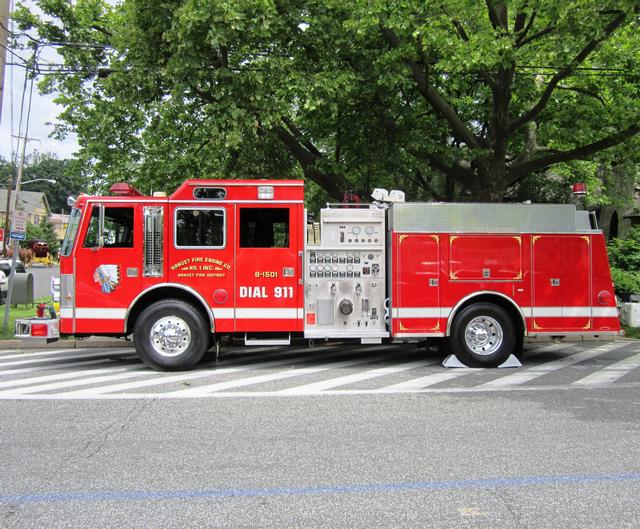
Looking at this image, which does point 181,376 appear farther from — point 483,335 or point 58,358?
point 483,335

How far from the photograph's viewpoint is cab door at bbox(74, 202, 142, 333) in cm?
816

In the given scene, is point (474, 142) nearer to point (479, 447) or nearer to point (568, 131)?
point (568, 131)

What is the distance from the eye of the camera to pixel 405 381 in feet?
25.3

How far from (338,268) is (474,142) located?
6164 mm

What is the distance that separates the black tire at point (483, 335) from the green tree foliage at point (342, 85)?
14.3ft

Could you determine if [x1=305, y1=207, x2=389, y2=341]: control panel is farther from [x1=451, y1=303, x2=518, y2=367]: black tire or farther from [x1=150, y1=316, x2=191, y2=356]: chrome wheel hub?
[x1=150, y1=316, x2=191, y2=356]: chrome wheel hub

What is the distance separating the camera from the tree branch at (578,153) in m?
12.4

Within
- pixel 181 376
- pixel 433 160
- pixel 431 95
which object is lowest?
pixel 181 376

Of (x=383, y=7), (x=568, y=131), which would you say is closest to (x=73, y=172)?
(x=383, y=7)

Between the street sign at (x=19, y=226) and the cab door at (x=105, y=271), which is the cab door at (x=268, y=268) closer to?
the cab door at (x=105, y=271)

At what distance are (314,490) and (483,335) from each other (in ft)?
17.7

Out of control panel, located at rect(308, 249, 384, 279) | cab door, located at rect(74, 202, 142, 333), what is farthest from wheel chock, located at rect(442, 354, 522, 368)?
cab door, located at rect(74, 202, 142, 333)

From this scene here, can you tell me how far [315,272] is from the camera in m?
8.51

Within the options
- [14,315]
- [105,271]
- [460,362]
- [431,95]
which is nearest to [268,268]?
[105,271]
